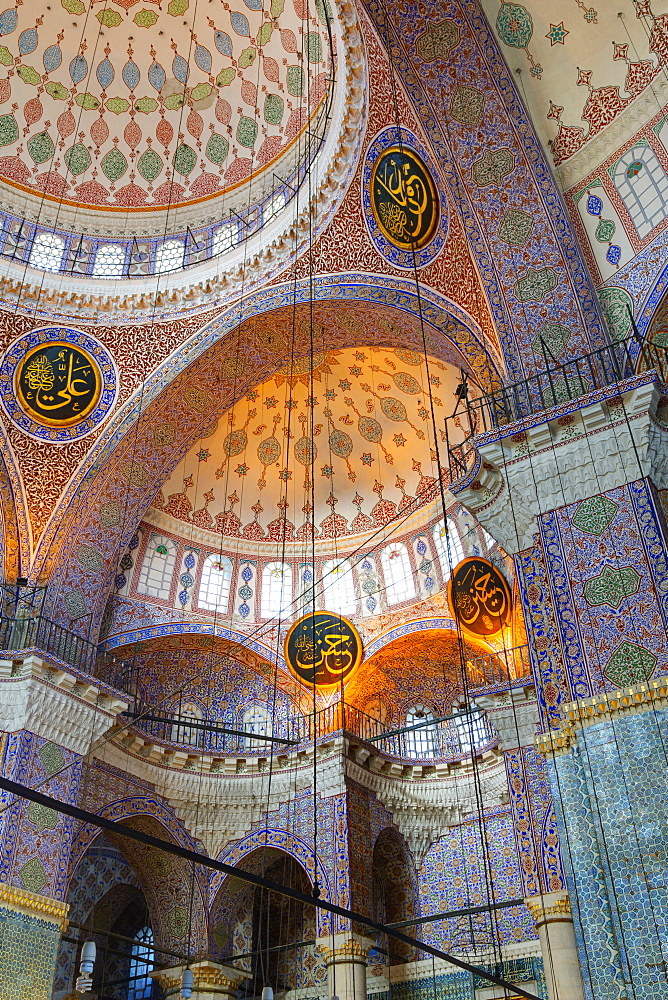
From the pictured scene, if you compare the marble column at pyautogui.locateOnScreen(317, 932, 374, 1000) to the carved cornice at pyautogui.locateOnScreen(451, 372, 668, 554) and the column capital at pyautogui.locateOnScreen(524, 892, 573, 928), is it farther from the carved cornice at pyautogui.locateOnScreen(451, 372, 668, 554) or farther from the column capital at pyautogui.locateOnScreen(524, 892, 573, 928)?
the carved cornice at pyautogui.locateOnScreen(451, 372, 668, 554)

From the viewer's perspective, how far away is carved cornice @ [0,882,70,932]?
8.42m

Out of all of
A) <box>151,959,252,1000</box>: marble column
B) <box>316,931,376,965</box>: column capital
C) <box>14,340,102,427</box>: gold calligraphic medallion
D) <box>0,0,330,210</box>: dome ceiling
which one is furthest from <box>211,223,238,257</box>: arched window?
<box>151,959,252,1000</box>: marble column

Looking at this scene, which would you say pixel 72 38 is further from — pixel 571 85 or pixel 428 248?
pixel 571 85

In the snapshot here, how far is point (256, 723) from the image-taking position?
13094 millimetres

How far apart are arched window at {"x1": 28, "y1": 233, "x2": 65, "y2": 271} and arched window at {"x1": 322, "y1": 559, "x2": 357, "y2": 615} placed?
5869 mm

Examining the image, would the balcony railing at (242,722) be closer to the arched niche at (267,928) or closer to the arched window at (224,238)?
the arched niche at (267,928)

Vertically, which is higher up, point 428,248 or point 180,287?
point 180,287

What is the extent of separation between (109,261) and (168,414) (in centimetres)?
242

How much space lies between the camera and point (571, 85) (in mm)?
8852

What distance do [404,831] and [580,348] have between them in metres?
7.35

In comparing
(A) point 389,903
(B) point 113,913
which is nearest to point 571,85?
(A) point 389,903

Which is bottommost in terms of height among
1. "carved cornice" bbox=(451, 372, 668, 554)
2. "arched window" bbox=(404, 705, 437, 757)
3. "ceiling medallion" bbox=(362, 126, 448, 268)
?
"carved cornice" bbox=(451, 372, 668, 554)

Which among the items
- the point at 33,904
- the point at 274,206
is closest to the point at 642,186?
the point at 274,206

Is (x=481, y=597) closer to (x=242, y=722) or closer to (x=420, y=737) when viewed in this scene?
(x=420, y=737)
